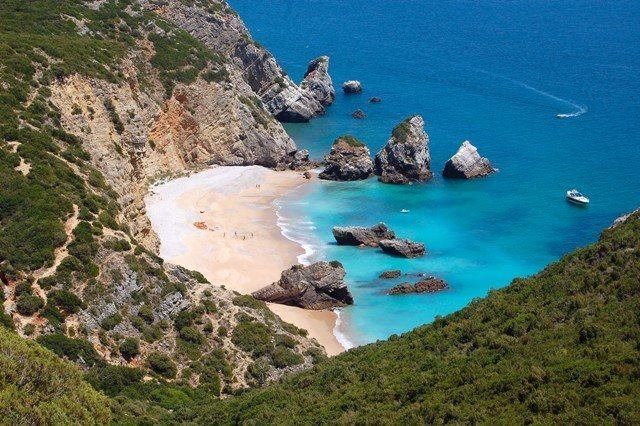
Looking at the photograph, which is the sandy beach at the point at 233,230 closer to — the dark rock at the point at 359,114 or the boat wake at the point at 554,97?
the dark rock at the point at 359,114

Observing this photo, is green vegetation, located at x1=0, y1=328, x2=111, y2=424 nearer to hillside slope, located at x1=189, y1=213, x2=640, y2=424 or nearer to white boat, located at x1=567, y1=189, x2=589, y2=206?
hillside slope, located at x1=189, y1=213, x2=640, y2=424

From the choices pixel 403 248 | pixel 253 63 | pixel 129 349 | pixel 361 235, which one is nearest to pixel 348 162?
pixel 361 235

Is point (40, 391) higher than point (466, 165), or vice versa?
point (466, 165)

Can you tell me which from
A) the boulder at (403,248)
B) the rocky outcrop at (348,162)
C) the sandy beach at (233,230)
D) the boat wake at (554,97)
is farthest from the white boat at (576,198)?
the boat wake at (554,97)

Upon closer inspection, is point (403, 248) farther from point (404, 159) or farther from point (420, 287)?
point (404, 159)

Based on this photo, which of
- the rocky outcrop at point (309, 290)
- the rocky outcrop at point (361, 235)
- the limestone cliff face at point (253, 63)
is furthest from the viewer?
the limestone cliff face at point (253, 63)

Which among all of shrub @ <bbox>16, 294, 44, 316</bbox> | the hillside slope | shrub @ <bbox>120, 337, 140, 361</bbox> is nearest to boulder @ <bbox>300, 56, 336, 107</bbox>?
shrub @ <bbox>120, 337, 140, 361</bbox>

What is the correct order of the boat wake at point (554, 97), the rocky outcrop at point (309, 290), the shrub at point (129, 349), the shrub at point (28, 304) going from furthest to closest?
1. the boat wake at point (554, 97)
2. the rocky outcrop at point (309, 290)
3. the shrub at point (129, 349)
4. the shrub at point (28, 304)

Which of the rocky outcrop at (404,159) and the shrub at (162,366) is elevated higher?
the rocky outcrop at (404,159)
